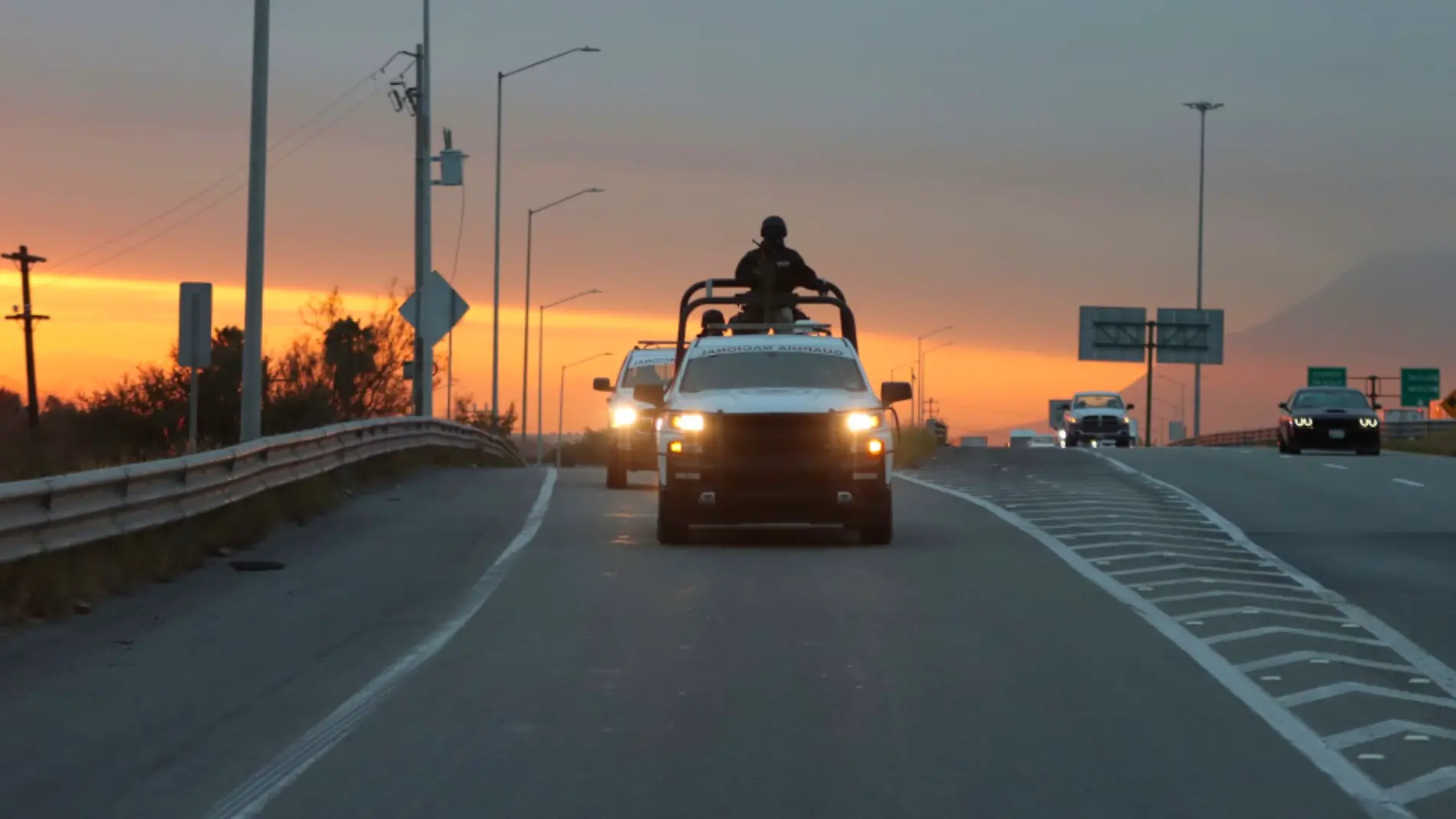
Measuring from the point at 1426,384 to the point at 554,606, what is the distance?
83304mm

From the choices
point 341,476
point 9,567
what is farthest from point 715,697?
point 341,476

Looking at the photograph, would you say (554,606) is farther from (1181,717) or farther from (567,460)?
(567,460)

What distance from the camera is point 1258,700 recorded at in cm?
1020

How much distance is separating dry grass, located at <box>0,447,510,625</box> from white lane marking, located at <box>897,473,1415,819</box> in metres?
7.12

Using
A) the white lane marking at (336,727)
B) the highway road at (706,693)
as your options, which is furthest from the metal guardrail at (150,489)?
the white lane marking at (336,727)

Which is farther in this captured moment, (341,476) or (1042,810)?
(341,476)

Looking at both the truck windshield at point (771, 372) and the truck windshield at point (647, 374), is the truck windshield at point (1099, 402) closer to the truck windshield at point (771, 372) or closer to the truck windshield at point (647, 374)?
the truck windshield at point (647, 374)

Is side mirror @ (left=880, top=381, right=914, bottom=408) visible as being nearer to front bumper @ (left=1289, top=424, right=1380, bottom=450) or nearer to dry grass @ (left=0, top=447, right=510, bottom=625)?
dry grass @ (left=0, top=447, right=510, bottom=625)

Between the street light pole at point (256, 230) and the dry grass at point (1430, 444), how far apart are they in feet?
119

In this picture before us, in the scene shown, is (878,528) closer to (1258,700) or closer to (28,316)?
(1258,700)

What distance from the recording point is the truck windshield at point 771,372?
19156mm

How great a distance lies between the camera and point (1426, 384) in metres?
90.4

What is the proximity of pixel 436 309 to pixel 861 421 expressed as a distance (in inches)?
856

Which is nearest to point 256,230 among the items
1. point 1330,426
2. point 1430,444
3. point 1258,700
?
point 1258,700
